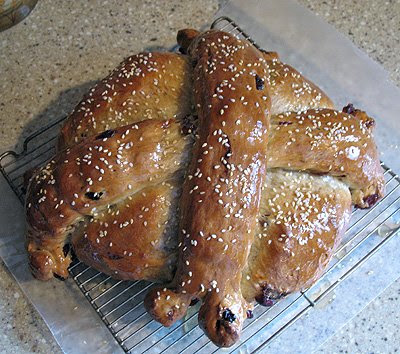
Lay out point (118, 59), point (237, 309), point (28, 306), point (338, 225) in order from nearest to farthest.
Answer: point (237, 309) → point (338, 225) → point (28, 306) → point (118, 59)

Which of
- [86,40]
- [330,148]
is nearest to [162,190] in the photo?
[330,148]

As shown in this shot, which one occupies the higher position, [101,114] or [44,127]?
[101,114]

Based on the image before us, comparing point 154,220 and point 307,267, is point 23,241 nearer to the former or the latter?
point 154,220

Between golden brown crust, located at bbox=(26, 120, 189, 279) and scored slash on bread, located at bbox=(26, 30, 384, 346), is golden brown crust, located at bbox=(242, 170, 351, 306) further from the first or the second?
golden brown crust, located at bbox=(26, 120, 189, 279)

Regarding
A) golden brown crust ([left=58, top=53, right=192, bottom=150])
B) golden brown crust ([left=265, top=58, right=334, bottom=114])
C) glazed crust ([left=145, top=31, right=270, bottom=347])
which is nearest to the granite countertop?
golden brown crust ([left=58, top=53, right=192, bottom=150])

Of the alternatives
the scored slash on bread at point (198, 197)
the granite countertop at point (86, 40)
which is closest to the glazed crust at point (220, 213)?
the scored slash on bread at point (198, 197)

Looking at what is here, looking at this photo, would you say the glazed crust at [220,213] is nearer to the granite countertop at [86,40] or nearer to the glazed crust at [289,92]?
the glazed crust at [289,92]

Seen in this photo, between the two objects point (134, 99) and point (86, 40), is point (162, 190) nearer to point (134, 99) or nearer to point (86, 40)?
point (134, 99)

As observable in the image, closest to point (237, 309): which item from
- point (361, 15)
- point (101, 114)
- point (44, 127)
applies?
point (101, 114)

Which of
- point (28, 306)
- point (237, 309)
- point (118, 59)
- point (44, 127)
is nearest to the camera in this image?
point (237, 309)
